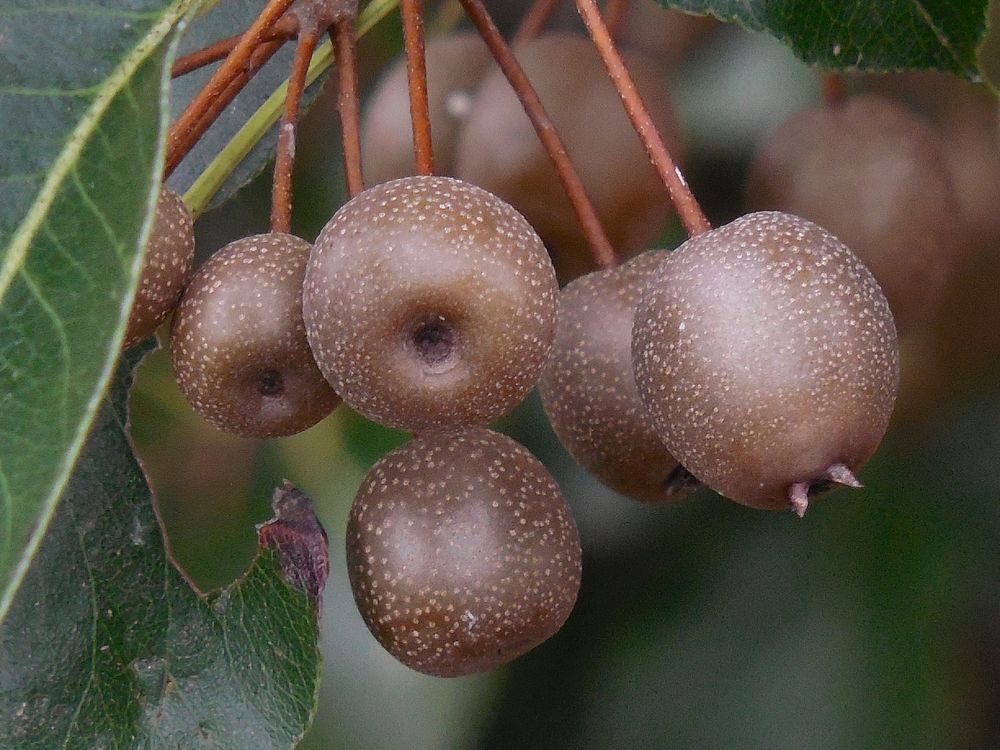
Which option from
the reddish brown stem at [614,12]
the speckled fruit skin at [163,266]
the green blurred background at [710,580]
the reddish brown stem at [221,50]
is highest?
the reddish brown stem at [221,50]

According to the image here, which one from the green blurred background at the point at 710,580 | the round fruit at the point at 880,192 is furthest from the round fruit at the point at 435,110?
the round fruit at the point at 880,192

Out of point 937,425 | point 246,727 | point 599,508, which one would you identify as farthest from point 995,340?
point 246,727

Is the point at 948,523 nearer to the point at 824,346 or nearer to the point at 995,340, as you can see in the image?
the point at 995,340

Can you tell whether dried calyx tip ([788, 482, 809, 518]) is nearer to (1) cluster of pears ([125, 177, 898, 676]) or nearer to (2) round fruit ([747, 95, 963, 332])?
(1) cluster of pears ([125, 177, 898, 676])

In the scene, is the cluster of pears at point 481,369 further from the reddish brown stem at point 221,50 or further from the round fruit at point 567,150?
the round fruit at point 567,150

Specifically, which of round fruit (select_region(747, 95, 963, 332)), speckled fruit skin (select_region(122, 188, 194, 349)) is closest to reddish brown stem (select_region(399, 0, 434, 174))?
speckled fruit skin (select_region(122, 188, 194, 349))

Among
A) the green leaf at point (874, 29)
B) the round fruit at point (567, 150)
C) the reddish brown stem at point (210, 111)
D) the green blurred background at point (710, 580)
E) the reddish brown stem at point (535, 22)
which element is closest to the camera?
the reddish brown stem at point (210, 111)
